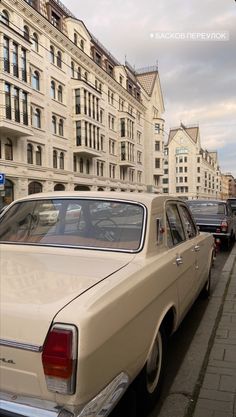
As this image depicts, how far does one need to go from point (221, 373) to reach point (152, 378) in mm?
858

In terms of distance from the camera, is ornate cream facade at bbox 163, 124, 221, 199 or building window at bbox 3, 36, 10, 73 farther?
ornate cream facade at bbox 163, 124, 221, 199

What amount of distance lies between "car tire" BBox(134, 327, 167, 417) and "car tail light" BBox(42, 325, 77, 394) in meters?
1.02

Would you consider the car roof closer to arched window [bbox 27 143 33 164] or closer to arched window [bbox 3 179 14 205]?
arched window [bbox 3 179 14 205]

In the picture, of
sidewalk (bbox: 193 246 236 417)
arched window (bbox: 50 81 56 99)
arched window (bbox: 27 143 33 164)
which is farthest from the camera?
arched window (bbox: 50 81 56 99)

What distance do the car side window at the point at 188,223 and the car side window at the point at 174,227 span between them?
26 centimetres

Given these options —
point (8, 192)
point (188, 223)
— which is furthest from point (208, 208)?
point (8, 192)

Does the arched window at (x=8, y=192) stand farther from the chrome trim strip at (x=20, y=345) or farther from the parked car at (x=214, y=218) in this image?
the chrome trim strip at (x=20, y=345)

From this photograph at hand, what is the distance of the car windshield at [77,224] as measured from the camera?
336 centimetres

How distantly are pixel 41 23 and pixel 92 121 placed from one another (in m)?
11.3

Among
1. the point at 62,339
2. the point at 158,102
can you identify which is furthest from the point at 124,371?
the point at 158,102

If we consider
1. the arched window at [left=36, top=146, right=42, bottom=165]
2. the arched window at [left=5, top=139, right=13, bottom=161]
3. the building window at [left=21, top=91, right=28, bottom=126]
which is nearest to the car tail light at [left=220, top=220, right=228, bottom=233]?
the arched window at [left=5, top=139, right=13, bottom=161]

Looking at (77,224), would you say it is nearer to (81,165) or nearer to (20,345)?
(20,345)

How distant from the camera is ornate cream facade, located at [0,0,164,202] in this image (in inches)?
1174

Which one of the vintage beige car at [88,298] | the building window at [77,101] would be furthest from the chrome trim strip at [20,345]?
the building window at [77,101]
